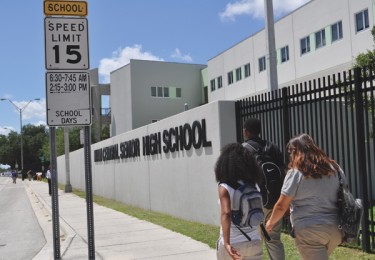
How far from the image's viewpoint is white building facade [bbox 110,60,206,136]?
49.3m

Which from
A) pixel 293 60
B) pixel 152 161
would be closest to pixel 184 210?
pixel 152 161

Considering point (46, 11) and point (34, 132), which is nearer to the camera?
point (46, 11)

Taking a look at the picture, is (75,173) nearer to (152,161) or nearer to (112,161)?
(112,161)

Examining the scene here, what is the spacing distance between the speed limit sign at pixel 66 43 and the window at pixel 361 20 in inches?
1047

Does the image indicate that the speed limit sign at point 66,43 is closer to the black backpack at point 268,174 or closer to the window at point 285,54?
the black backpack at point 268,174

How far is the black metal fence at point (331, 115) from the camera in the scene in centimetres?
698

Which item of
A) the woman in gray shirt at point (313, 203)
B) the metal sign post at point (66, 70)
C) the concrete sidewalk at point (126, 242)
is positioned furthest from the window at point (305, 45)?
the woman in gray shirt at point (313, 203)

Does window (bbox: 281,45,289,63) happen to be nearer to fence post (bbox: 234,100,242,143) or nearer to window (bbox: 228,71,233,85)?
window (bbox: 228,71,233,85)

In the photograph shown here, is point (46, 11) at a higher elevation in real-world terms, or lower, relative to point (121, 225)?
higher

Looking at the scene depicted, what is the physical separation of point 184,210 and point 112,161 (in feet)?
34.4

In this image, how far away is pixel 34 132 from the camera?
353ft

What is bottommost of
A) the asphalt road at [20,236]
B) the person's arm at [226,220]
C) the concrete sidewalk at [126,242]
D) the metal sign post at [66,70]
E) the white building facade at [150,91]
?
the asphalt road at [20,236]

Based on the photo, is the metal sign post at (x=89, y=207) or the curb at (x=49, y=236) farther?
the curb at (x=49, y=236)

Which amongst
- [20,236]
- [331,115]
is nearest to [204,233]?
[331,115]
